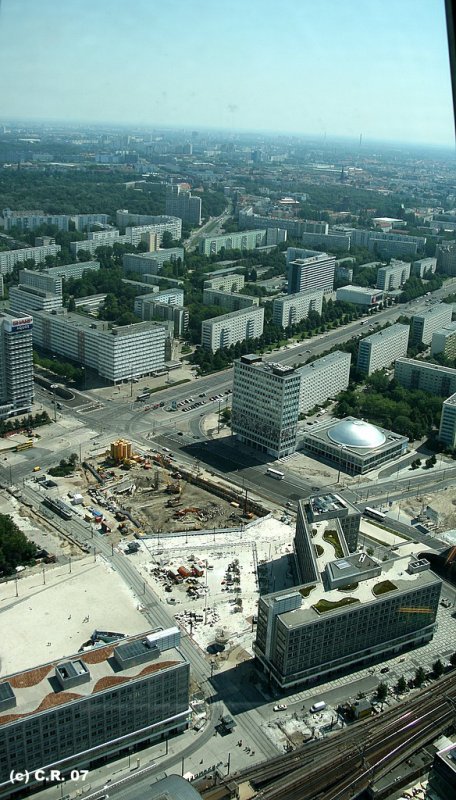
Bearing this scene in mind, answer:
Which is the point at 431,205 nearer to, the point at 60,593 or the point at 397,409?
the point at 397,409

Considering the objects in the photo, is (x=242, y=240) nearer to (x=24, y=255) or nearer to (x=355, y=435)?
(x=24, y=255)

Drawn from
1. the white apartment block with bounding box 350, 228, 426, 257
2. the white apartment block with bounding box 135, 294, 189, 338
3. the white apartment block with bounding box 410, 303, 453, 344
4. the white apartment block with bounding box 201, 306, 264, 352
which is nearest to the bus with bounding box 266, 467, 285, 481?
the white apartment block with bounding box 201, 306, 264, 352

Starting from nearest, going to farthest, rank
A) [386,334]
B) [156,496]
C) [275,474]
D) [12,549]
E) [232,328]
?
[12,549]
[156,496]
[275,474]
[386,334]
[232,328]

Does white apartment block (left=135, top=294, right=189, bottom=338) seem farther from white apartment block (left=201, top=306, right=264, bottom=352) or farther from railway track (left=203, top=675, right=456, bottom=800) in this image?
railway track (left=203, top=675, right=456, bottom=800)

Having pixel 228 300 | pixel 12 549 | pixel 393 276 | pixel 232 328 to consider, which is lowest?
pixel 12 549

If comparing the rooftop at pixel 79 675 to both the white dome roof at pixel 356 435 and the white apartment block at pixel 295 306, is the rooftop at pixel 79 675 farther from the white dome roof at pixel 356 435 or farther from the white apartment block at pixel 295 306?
the white apartment block at pixel 295 306

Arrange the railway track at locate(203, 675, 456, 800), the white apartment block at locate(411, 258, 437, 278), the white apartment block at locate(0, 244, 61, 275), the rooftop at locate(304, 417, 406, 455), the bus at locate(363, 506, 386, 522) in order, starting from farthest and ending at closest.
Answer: the white apartment block at locate(411, 258, 437, 278) → the white apartment block at locate(0, 244, 61, 275) → the rooftop at locate(304, 417, 406, 455) → the bus at locate(363, 506, 386, 522) → the railway track at locate(203, 675, 456, 800)

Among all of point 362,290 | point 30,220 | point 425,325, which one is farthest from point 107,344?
point 30,220
